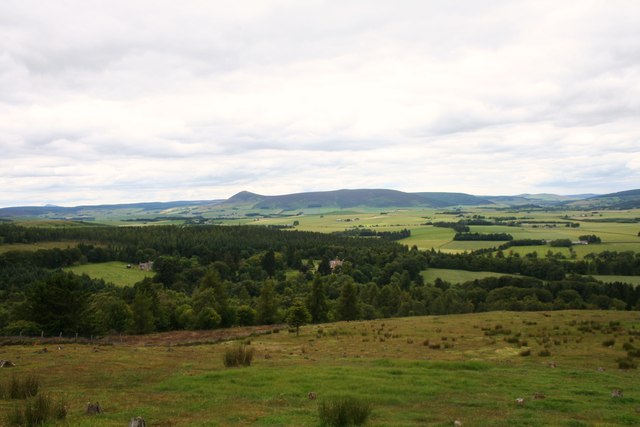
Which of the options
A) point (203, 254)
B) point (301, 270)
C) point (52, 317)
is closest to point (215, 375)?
point (52, 317)

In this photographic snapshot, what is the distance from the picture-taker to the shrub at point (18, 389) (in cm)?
1825

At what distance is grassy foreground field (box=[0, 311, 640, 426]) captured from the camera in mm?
16094

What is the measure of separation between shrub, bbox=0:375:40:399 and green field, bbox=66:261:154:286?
374 ft

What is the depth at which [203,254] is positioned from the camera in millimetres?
170500

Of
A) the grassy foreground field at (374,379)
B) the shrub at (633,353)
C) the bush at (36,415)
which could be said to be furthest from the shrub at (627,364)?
the bush at (36,415)

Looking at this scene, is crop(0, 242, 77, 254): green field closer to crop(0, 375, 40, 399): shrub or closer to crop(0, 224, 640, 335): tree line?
crop(0, 224, 640, 335): tree line

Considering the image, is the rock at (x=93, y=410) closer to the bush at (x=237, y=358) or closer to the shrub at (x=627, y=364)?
the bush at (x=237, y=358)

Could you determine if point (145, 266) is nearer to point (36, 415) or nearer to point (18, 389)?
point (18, 389)

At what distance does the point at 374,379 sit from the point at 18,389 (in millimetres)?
17048

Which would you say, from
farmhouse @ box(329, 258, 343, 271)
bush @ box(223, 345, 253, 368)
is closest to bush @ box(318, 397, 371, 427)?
bush @ box(223, 345, 253, 368)

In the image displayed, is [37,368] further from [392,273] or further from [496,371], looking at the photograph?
[392,273]

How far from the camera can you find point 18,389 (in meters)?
18.5

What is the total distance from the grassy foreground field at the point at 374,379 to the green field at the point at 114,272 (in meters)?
97.4

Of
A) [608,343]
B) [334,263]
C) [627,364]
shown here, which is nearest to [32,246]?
[334,263]
